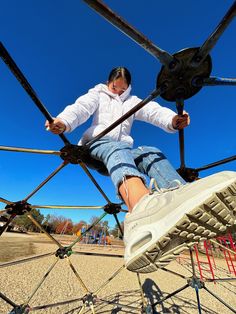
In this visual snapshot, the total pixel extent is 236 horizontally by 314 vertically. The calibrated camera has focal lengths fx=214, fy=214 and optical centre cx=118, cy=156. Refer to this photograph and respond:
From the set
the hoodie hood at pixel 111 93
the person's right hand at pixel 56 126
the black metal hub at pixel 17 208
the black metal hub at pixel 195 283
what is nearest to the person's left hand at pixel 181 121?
the hoodie hood at pixel 111 93

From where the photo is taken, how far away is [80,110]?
1.35m

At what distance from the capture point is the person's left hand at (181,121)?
1343 mm

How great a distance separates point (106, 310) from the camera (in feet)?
8.01

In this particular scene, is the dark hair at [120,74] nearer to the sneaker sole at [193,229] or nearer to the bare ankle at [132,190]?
the bare ankle at [132,190]

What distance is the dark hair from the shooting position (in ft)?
5.50

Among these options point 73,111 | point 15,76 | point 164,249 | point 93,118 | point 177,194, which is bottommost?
point 164,249

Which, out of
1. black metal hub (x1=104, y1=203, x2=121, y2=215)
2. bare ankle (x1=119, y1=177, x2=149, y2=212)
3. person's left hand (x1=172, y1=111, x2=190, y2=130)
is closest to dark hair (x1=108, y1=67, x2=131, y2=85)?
person's left hand (x1=172, y1=111, x2=190, y2=130)

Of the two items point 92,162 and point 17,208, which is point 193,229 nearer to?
point 92,162

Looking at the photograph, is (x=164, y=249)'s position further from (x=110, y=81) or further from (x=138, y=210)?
(x=110, y=81)

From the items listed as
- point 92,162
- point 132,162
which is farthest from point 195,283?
point 132,162

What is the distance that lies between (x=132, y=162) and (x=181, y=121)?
0.55 meters

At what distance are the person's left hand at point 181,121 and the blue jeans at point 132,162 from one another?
28cm

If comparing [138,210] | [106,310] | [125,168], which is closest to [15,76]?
[125,168]

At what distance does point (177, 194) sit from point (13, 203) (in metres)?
1.61
